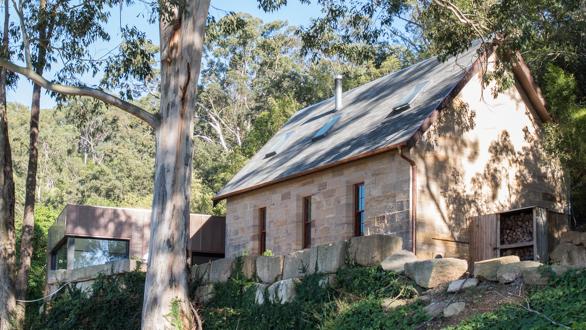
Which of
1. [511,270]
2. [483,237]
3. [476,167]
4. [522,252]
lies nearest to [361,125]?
[476,167]

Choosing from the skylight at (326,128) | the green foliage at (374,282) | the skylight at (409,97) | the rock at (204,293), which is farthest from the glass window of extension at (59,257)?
the green foliage at (374,282)

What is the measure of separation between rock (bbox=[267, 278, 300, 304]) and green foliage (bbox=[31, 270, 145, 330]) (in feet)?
13.4

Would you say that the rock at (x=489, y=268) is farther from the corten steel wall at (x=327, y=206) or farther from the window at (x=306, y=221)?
the window at (x=306, y=221)

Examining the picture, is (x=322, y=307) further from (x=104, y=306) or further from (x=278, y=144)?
(x=278, y=144)

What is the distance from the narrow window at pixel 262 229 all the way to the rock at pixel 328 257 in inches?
419

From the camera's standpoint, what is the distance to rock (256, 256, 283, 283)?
1588cm

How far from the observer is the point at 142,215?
28859 millimetres

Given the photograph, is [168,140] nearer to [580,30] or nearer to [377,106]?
[377,106]

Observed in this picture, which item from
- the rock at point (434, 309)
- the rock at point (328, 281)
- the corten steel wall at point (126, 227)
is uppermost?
the corten steel wall at point (126, 227)

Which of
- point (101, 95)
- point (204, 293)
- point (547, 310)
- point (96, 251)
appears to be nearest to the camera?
point (547, 310)

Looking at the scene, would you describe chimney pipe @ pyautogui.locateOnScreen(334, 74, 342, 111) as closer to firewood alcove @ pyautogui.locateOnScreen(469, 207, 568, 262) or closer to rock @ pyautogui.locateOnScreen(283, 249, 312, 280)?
firewood alcove @ pyautogui.locateOnScreen(469, 207, 568, 262)

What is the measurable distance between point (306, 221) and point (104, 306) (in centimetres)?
651

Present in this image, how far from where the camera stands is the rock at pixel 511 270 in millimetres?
11828

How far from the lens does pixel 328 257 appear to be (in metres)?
14.8
